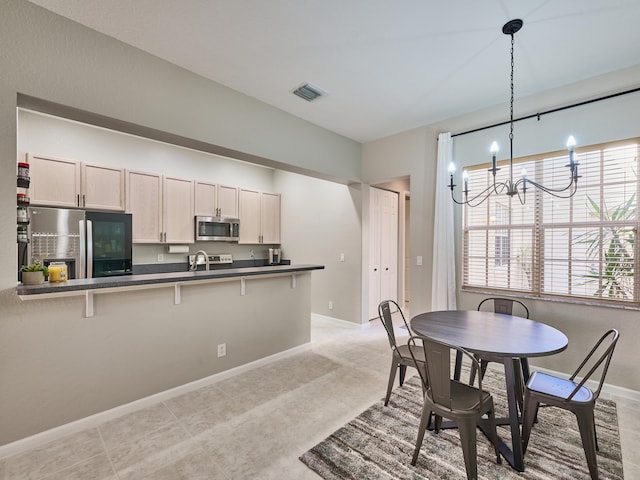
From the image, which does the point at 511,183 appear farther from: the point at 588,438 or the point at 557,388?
the point at 588,438

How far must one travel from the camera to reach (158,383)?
266 centimetres

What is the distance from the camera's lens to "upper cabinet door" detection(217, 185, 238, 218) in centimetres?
527

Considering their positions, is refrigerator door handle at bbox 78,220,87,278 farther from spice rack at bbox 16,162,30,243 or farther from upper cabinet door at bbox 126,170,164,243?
spice rack at bbox 16,162,30,243

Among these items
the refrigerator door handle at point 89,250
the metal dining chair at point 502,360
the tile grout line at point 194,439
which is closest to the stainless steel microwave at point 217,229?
the refrigerator door handle at point 89,250

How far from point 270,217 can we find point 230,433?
14.0 ft

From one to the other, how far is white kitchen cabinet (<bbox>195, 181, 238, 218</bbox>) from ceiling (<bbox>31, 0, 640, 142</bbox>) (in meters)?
2.29

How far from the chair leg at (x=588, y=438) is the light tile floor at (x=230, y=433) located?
317 millimetres

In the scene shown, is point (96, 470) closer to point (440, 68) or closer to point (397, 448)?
point (397, 448)

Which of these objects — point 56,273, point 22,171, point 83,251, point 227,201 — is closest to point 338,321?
point 227,201

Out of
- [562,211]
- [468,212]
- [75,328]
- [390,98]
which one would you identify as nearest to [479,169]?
[468,212]

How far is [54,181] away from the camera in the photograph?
362cm

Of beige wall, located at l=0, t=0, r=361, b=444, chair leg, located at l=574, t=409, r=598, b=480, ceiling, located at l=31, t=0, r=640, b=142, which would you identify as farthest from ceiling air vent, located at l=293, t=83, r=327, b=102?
chair leg, located at l=574, t=409, r=598, b=480

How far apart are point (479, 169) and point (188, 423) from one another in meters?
3.97

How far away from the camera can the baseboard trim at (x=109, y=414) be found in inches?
78.9
